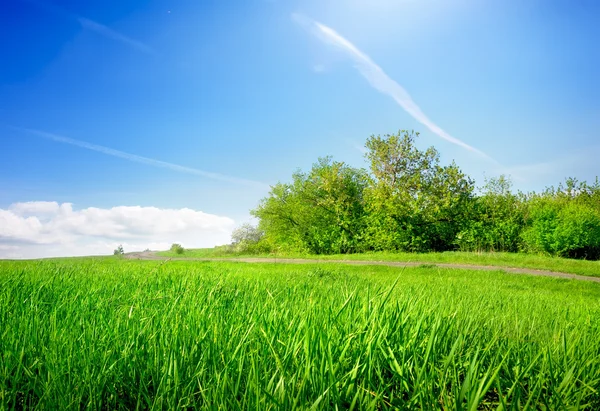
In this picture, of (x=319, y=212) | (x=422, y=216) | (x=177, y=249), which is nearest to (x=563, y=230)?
(x=422, y=216)

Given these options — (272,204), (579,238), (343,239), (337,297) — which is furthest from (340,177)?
(337,297)

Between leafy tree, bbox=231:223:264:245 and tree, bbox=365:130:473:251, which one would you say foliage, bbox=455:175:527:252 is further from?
leafy tree, bbox=231:223:264:245

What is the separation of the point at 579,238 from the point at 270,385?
30077 mm

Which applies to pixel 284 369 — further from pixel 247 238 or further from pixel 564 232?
pixel 247 238

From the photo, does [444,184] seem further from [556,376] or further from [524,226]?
[556,376]

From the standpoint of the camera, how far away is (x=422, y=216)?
27156 mm

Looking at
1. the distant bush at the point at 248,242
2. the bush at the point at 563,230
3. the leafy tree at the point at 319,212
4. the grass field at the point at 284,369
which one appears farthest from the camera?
the distant bush at the point at 248,242

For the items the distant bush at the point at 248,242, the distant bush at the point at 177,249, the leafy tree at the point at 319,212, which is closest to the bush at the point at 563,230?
the leafy tree at the point at 319,212

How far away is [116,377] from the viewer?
1.68 metres

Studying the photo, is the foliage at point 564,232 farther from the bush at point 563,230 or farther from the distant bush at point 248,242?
the distant bush at point 248,242

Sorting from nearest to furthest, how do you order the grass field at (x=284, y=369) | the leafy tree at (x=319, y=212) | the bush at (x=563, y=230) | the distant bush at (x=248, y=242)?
the grass field at (x=284, y=369), the bush at (x=563, y=230), the leafy tree at (x=319, y=212), the distant bush at (x=248, y=242)

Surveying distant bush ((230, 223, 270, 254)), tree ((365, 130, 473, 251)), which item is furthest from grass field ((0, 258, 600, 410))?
distant bush ((230, 223, 270, 254))

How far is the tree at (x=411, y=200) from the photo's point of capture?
26.9m

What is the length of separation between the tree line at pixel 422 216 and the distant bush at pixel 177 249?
13677 millimetres
